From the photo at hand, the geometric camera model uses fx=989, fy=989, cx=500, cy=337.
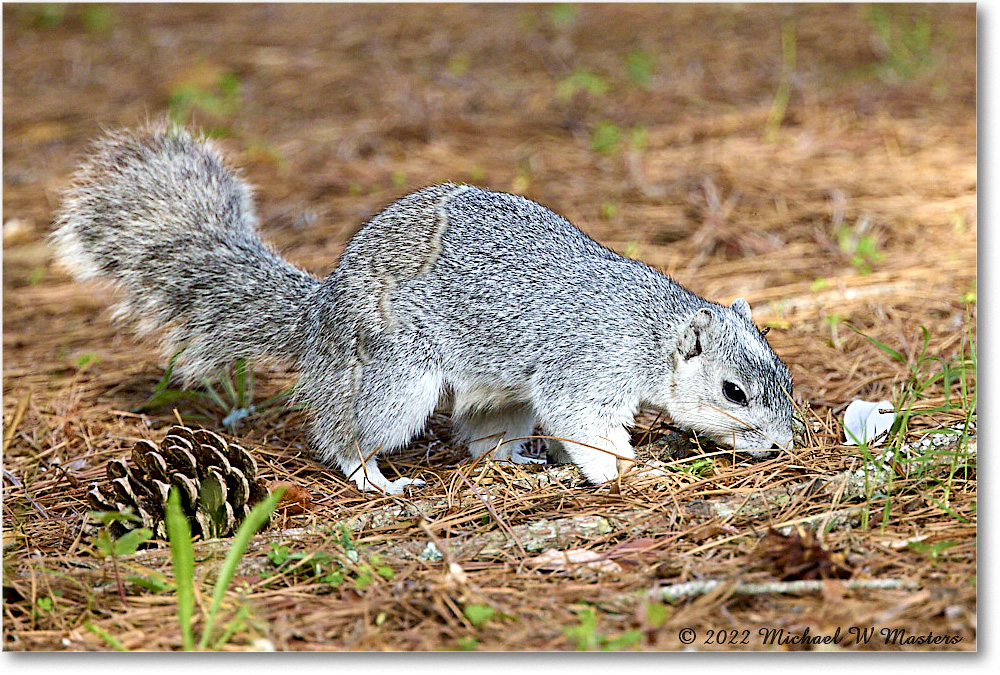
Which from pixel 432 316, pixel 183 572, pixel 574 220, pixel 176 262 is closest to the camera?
pixel 183 572

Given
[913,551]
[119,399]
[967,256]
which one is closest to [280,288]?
[119,399]

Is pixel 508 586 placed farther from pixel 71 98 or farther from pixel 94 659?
pixel 71 98

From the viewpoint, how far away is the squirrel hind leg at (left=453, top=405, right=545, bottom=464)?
148 inches

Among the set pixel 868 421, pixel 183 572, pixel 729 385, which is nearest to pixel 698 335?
pixel 729 385

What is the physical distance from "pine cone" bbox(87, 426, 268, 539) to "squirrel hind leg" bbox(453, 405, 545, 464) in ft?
3.11

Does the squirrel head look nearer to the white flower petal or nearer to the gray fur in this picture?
the gray fur

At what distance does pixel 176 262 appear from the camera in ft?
12.3

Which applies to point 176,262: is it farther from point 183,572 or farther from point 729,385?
point 729,385

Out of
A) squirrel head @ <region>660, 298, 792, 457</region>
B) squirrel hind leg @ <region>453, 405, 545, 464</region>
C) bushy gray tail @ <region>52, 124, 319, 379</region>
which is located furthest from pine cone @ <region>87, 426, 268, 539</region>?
squirrel head @ <region>660, 298, 792, 457</region>

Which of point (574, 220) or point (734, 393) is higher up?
point (574, 220)

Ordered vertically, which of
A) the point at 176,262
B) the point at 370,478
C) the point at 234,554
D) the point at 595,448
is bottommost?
the point at 370,478

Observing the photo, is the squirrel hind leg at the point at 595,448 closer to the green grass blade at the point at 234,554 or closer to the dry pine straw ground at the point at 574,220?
the dry pine straw ground at the point at 574,220

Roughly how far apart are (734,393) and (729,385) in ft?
0.10

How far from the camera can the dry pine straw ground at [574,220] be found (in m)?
2.59
